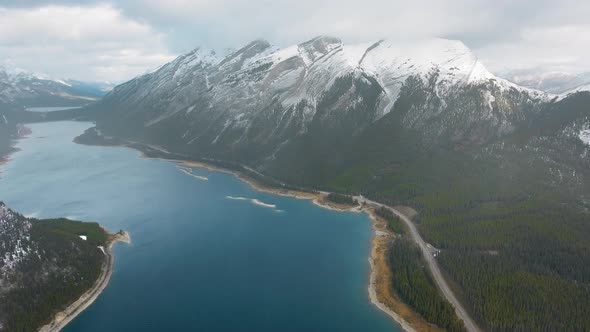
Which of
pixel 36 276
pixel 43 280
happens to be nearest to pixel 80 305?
pixel 43 280

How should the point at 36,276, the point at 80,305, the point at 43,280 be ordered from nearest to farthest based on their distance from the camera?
the point at 80,305, the point at 43,280, the point at 36,276

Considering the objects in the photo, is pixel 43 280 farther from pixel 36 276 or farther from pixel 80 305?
pixel 80 305

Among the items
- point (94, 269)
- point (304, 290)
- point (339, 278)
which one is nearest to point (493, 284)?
point (339, 278)

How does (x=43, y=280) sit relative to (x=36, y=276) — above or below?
below

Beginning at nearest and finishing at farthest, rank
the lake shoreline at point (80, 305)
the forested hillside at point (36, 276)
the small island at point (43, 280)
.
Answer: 1. the lake shoreline at point (80, 305)
2. the small island at point (43, 280)
3. the forested hillside at point (36, 276)

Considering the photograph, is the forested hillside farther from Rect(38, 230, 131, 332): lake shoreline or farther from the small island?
Rect(38, 230, 131, 332): lake shoreline

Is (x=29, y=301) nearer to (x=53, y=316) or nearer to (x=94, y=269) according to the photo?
(x=53, y=316)

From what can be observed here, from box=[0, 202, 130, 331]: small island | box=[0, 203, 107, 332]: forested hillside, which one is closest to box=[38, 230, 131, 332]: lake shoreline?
box=[0, 202, 130, 331]: small island

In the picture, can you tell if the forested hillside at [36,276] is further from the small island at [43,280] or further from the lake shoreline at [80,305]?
the lake shoreline at [80,305]

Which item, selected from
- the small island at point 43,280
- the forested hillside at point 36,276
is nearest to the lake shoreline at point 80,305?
the small island at point 43,280
